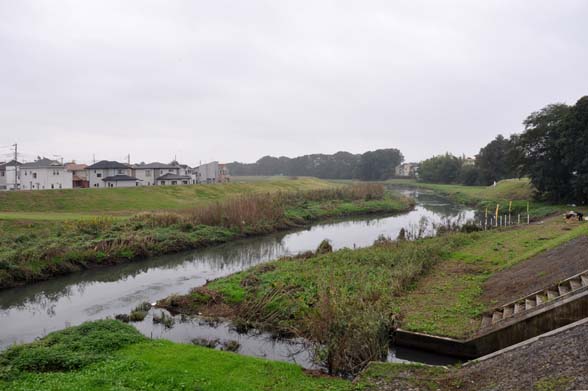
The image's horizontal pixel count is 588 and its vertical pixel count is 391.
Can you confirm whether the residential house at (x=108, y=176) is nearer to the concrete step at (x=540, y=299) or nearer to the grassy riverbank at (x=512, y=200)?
the grassy riverbank at (x=512, y=200)

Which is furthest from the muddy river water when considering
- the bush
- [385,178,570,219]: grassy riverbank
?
[385,178,570,219]: grassy riverbank

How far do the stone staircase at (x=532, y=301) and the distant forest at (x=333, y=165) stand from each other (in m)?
126

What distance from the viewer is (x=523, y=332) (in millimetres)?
10594

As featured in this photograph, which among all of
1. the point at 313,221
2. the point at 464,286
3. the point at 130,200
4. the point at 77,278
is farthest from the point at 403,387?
the point at 130,200

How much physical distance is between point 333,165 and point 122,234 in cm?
13738

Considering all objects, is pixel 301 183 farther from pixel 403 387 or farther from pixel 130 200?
pixel 403 387

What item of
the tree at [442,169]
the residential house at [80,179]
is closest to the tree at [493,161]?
the tree at [442,169]

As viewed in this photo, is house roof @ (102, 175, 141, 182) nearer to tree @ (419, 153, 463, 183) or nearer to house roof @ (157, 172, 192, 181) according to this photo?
house roof @ (157, 172, 192, 181)

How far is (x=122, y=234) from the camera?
91.2 ft

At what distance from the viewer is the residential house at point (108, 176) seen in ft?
211

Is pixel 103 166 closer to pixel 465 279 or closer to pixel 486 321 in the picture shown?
pixel 465 279

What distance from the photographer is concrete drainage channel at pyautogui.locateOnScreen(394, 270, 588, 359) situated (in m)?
10.2

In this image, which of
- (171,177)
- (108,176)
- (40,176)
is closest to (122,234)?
(40,176)

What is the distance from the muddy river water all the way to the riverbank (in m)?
0.83
